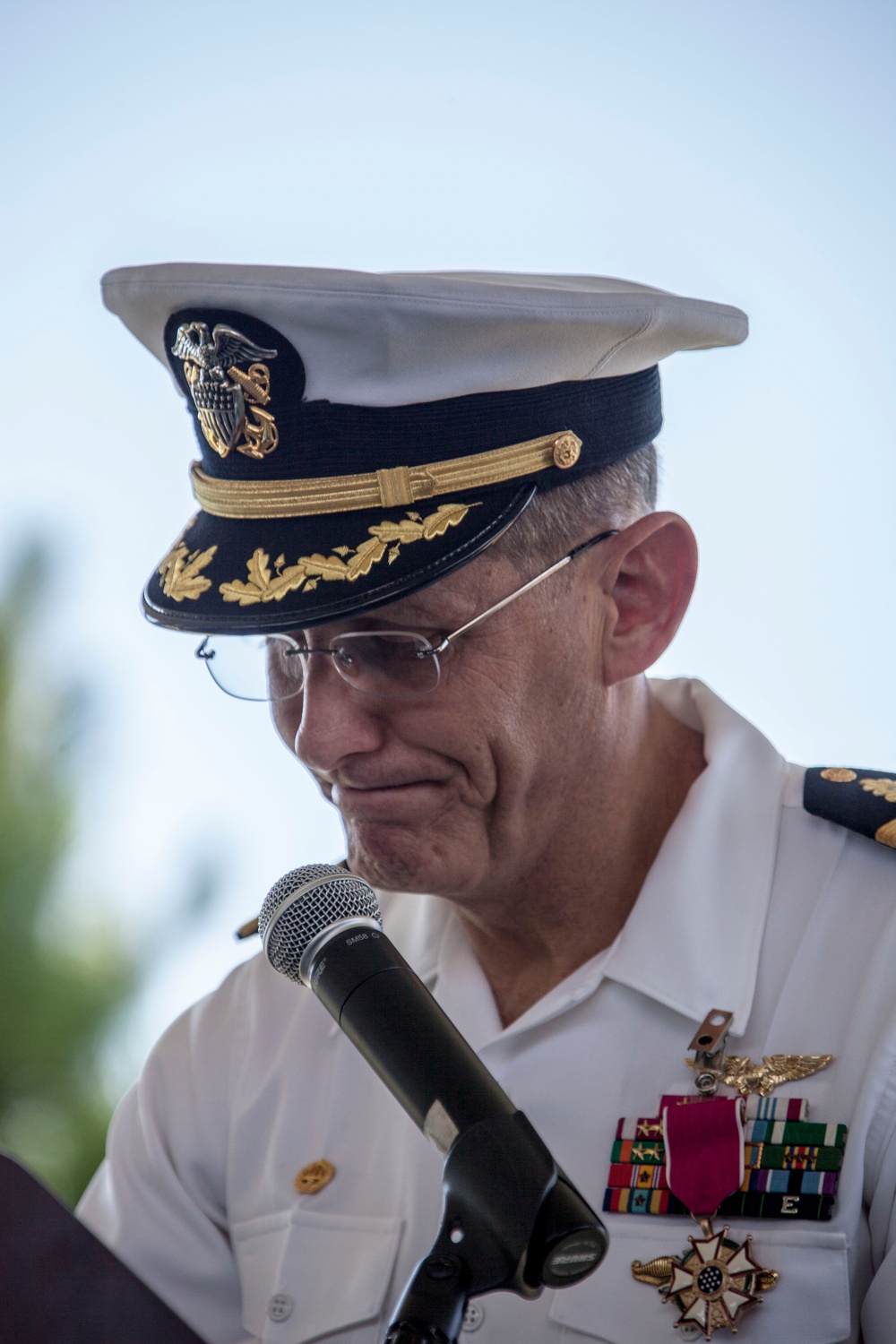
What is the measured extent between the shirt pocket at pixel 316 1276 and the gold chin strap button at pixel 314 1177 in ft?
0.08

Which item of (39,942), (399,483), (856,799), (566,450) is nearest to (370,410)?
(399,483)

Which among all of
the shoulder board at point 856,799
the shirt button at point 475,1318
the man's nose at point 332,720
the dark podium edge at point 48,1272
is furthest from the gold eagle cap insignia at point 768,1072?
the dark podium edge at point 48,1272

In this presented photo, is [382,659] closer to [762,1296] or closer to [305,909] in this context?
[305,909]

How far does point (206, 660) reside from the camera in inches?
59.6

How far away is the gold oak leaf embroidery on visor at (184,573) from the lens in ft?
4.39

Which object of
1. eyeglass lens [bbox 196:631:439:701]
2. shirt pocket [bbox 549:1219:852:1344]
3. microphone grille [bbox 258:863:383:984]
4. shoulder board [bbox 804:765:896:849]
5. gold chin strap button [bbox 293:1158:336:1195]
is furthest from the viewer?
gold chin strap button [bbox 293:1158:336:1195]

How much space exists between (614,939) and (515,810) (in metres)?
0.23

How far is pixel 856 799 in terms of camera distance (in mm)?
1459

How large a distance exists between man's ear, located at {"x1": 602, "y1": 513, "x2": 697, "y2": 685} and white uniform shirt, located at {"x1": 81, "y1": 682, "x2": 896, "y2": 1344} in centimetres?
19

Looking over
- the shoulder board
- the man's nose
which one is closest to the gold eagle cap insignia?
the shoulder board

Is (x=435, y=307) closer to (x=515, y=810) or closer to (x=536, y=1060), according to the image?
(x=515, y=810)

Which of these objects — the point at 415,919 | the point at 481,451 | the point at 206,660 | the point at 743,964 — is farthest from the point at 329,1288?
the point at 481,451

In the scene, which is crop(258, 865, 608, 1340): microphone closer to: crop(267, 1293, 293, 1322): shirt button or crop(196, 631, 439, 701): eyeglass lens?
crop(196, 631, 439, 701): eyeglass lens

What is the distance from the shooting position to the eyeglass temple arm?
4.30ft
